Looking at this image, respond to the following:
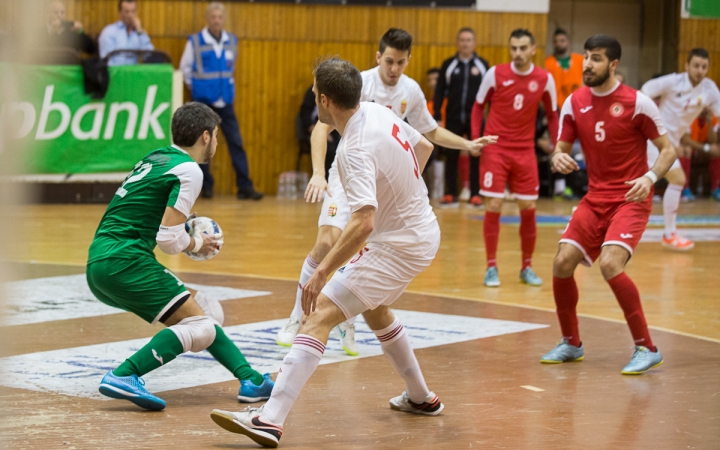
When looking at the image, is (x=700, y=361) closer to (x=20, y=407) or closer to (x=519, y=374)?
(x=519, y=374)

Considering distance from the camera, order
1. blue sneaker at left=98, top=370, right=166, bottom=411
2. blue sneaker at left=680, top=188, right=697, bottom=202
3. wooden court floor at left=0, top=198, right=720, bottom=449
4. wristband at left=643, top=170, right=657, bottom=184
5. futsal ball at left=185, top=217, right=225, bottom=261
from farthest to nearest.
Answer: blue sneaker at left=680, top=188, right=697, bottom=202
wristband at left=643, top=170, right=657, bottom=184
futsal ball at left=185, top=217, right=225, bottom=261
blue sneaker at left=98, top=370, right=166, bottom=411
wooden court floor at left=0, top=198, right=720, bottom=449

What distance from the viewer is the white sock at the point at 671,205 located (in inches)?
399

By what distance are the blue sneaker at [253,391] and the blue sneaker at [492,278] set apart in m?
3.76

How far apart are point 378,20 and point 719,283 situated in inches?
352

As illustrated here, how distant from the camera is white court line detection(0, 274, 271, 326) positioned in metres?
6.08

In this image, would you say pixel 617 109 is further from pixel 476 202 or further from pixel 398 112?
pixel 476 202

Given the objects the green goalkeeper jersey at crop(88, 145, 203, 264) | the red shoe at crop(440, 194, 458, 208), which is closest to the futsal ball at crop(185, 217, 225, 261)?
the green goalkeeper jersey at crop(88, 145, 203, 264)

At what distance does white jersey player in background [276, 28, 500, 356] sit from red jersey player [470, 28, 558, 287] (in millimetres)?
2156

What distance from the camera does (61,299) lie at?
21.9 feet

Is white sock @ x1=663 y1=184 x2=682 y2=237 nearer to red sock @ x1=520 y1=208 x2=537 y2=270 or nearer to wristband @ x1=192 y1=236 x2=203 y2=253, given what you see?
red sock @ x1=520 y1=208 x2=537 y2=270

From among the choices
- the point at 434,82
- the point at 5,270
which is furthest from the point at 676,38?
the point at 5,270

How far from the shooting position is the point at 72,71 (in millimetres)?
12344

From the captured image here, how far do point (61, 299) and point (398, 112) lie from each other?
109 inches

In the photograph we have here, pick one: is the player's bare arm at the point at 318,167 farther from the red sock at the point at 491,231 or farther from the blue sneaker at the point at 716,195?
the blue sneaker at the point at 716,195
